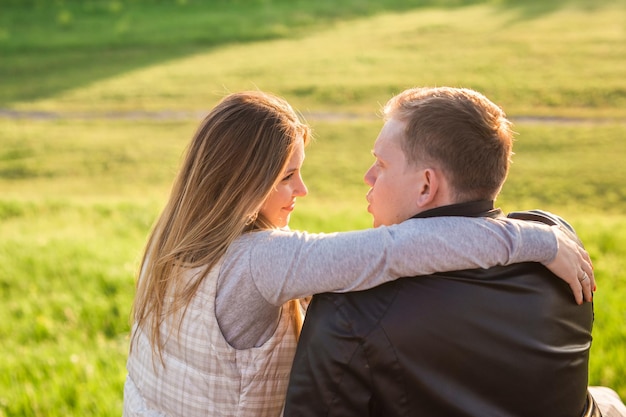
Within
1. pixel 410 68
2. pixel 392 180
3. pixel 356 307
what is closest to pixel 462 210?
pixel 392 180

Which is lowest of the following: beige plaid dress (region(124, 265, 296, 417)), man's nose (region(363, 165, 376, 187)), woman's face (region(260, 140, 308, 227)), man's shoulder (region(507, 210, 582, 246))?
beige plaid dress (region(124, 265, 296, 417))

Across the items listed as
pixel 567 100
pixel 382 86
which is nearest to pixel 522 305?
pixel 567 100

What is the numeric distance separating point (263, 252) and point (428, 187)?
0.54 metres

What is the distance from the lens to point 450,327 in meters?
2.09

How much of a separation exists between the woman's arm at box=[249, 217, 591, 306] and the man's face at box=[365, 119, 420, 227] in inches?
6.7

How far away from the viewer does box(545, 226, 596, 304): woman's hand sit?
2.26 m

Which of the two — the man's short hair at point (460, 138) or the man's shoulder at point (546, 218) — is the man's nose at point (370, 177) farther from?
the man's shoulder at point (546, 218)

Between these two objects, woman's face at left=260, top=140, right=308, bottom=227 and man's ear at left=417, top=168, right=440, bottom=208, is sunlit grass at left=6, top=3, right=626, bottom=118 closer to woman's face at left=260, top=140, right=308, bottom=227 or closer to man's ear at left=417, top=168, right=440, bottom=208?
woman's face at left=260, top=140, right=308, bottom=227

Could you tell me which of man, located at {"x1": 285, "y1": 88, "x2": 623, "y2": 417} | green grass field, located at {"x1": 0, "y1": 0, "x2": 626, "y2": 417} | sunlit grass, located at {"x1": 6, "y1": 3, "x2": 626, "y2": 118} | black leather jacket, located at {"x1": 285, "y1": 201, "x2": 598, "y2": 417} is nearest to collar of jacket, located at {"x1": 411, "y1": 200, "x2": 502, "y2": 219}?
man, located at {"x1": 285, "y1": 88, "x2": 623, "y2": 417}

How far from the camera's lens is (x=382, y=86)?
818 inches

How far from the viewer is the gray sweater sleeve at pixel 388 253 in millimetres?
2137

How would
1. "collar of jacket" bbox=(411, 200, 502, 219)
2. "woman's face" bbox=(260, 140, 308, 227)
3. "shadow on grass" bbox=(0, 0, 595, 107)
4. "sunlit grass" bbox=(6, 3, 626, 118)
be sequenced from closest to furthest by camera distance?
"collar of jacket" bbox=(411, 200, 502, 219) → "woman's face" bbox=(260, 140, 308, 227) → "sunlit grass" bbox=(6, 3, 626, 118) → "shadow on grass" bbox=(0, 0, 595, 107)

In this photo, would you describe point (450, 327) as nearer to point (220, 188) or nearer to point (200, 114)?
point (220, 188)

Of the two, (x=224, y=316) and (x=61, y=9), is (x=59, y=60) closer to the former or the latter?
(x=61, y=9)
